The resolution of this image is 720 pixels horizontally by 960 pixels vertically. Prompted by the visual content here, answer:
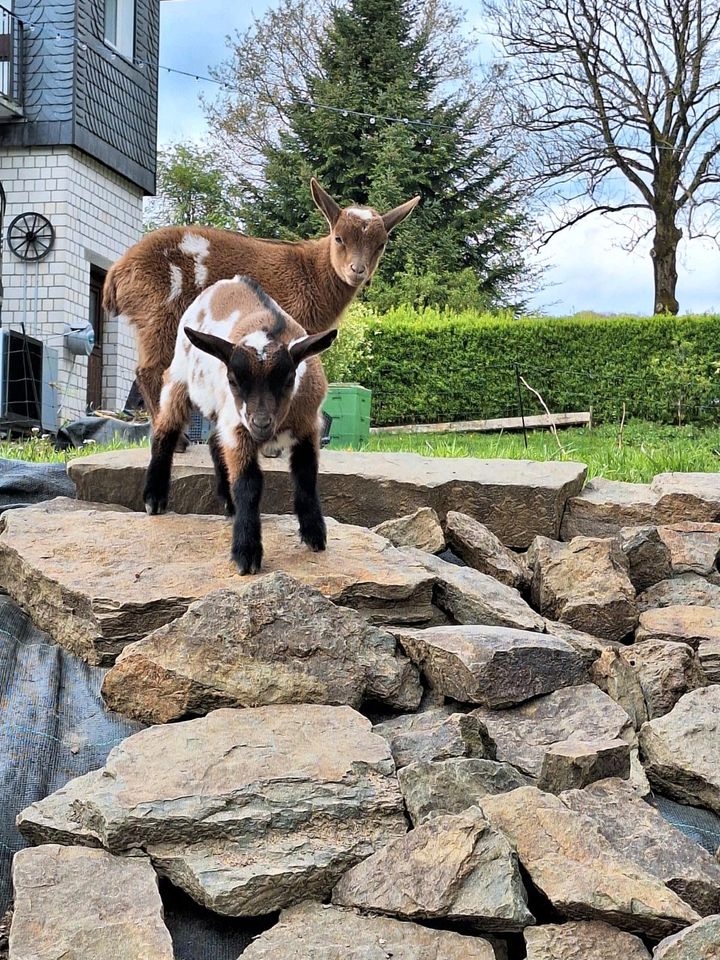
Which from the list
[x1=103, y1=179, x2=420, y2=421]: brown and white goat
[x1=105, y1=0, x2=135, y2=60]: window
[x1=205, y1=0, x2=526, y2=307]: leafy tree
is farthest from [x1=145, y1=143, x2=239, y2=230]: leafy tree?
[x1=103, y1=179, x2=420, y2=421]: brown and white goat

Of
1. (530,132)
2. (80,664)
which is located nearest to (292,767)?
(80,664)

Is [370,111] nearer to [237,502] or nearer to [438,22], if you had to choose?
[438,22]

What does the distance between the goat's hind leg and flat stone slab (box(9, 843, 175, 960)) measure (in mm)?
2406

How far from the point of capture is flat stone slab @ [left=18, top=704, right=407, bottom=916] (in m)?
3.32

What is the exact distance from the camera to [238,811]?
Result: 346 cm

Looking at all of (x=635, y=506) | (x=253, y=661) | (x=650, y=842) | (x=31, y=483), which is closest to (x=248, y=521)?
(x=253, y=661)

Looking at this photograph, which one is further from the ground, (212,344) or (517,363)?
(517,363)

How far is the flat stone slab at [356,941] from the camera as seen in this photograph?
9.96 feet

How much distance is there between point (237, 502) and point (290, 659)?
0.79 meters

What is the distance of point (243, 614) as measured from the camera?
4238 mm

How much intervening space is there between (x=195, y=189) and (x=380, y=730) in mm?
23717

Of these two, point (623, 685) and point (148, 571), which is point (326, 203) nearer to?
point (148, 571)

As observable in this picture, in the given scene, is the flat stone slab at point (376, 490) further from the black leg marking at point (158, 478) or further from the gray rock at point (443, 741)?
the gray rock at point (443, 741)

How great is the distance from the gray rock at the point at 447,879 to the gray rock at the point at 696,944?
43cm
